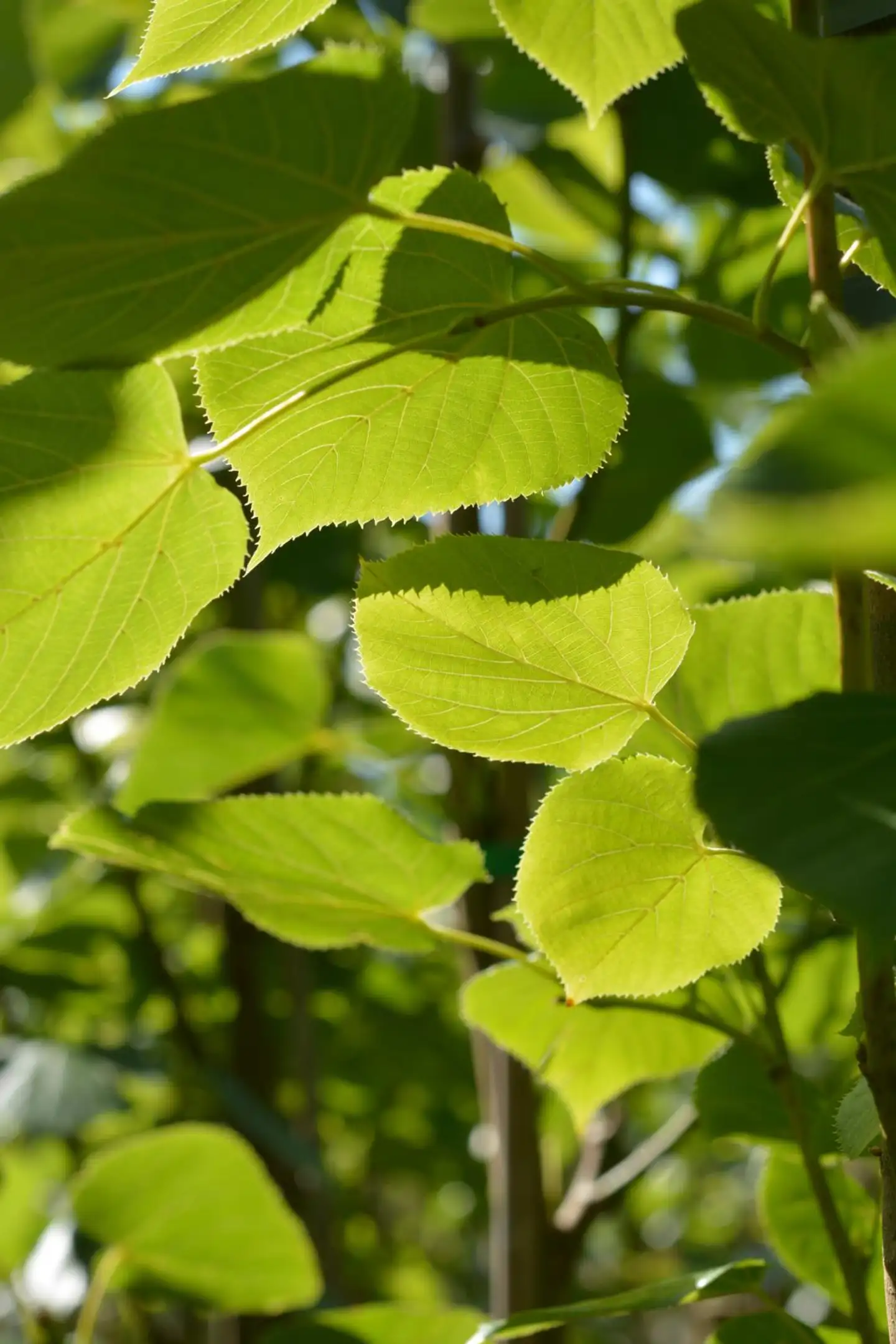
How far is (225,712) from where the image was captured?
959mm

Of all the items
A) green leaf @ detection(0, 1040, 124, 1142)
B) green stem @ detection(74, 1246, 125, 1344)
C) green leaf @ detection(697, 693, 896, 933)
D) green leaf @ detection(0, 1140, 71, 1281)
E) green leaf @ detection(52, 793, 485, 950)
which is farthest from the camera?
green leaf @ detection(0, 1140, 71, 1281)

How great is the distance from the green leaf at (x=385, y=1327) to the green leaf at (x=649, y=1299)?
0.48ft

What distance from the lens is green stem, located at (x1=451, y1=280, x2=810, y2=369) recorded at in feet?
1.13

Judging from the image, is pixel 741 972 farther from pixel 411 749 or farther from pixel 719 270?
pixel 411 749

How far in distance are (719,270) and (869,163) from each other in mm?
514

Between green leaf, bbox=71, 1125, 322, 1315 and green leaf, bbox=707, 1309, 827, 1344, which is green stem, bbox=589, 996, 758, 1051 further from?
green leaf, bbox=71, 1125, 322, 1315

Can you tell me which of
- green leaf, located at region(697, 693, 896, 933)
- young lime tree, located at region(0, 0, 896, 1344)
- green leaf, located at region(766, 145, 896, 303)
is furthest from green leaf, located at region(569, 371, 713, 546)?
green leaf, located at region(697, 693, 896, 933)

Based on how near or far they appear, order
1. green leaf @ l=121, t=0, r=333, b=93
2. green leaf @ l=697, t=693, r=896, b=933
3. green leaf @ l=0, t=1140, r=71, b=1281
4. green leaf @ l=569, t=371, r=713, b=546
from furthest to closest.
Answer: green leaf @ l=0, t=1140, r=71, b=1281, green leaf @ l=569, t=371, r=713, b=546, green leaf @ l=121, t=0, r=333, b=93, green leaf @ l=697, t=693, r=896, b=933

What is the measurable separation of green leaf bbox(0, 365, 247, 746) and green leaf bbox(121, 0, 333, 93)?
0.28ft

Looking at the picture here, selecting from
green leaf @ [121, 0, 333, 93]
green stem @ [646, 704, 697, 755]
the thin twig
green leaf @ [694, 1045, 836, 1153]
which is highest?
green leaf @ [121, 0, 333, 93]

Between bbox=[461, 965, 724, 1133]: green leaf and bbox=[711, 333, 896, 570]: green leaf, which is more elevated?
bbox=[711, 333, 896, 570]: green leaf

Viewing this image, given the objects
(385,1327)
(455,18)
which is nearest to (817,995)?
(385,1327)

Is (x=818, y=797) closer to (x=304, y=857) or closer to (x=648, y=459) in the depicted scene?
(x=304, y=857)

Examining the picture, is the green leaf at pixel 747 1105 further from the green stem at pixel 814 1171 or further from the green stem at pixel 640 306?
the green stem at pixel 640 306
